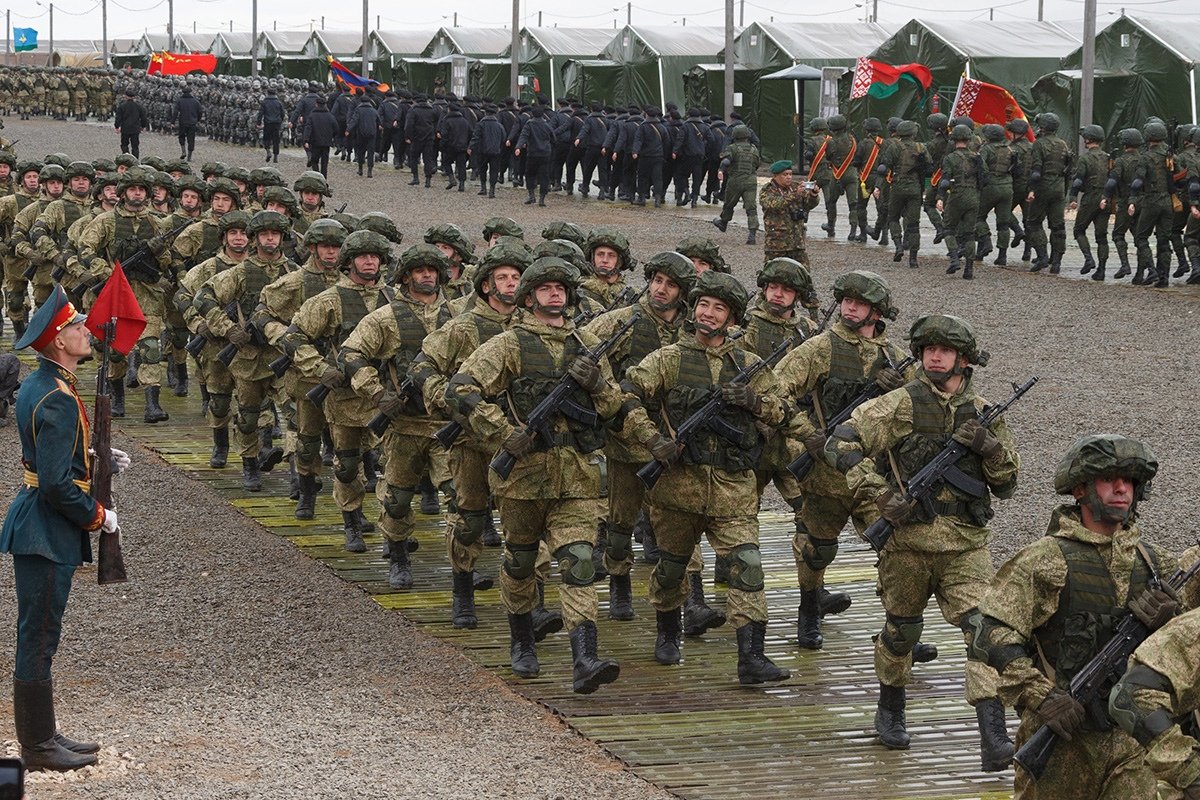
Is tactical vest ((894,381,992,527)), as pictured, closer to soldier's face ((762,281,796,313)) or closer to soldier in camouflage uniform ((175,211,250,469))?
soldier's face ((762,281,796,313))

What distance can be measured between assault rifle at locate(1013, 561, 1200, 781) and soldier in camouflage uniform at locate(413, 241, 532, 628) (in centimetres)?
393

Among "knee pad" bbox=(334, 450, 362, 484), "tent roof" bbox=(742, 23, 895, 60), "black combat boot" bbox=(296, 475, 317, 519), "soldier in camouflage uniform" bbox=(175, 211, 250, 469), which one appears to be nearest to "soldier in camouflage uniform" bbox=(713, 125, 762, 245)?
"soldier in camouflage uniform" bbox=(175, 211, 250, 469)

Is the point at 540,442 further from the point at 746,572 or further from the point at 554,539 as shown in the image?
the point at 746,572

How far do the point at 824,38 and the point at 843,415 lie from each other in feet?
124

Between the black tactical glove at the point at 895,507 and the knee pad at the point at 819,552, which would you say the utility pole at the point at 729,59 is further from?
the black tactical glove at the point at 895,507

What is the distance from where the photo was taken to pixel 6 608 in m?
10.3

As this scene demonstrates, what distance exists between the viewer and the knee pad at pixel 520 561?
31.0ft

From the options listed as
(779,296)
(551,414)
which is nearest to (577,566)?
(551,414)

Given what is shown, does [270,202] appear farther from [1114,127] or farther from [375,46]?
[375,46]

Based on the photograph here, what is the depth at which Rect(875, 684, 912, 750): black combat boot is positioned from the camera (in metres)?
8.49

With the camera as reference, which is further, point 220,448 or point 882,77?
point 882,77


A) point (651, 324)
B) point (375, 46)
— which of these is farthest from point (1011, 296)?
point (375, 46)

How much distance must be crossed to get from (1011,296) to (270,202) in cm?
1104

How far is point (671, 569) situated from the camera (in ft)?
31.3
